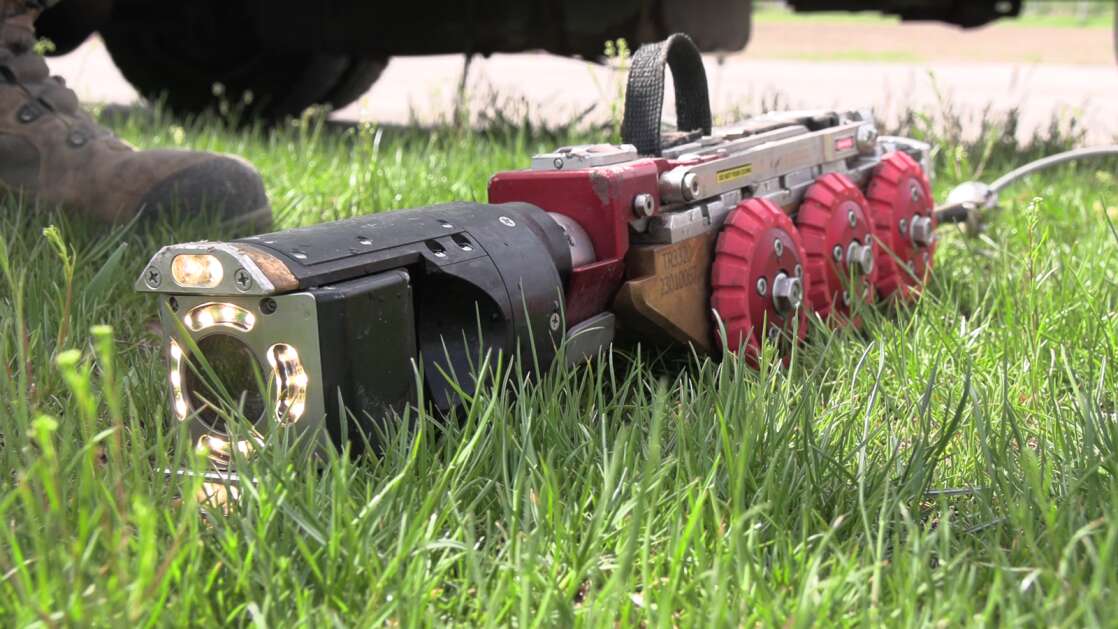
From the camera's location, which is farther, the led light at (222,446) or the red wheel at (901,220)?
the red wheel at (901,220)

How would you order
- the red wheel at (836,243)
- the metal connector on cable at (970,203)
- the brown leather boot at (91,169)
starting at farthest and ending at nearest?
the metal connector on cable at (970,203) < the brown leather boot at (91,169) < the red wheel at (836,243)

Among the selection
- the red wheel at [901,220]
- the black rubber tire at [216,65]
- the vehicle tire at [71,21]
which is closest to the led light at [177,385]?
the red wheel at [901,220]

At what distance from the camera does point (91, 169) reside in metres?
2.04

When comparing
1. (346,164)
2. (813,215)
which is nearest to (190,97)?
(346,164)

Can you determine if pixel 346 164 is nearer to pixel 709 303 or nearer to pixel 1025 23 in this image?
pixel 709 303

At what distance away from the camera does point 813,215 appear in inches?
65.8

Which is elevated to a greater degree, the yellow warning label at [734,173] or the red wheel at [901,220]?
the yellow warning label at [734,173]

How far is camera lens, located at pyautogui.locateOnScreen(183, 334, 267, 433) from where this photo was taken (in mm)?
1107

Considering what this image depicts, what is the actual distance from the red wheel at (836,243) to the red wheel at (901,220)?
0.09 m

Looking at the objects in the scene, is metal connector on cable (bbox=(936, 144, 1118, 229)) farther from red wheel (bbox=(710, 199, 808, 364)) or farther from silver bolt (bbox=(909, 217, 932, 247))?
red wheel (bbox=(710, 199, 808, 364))

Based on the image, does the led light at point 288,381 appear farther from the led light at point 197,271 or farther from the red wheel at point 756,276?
the red wheel at point 756,276

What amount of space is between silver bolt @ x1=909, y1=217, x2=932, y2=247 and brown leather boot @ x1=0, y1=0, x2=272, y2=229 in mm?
1065

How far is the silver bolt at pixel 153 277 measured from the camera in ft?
3.59

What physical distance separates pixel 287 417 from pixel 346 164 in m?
1.90
